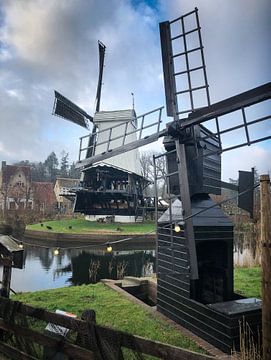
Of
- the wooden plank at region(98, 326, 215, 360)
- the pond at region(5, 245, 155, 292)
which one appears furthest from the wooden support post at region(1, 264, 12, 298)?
the pond at region(5, 245, 155, 292)

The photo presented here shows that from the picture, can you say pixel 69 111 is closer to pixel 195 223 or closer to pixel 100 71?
pixel 100 71

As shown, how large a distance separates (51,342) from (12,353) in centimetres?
87

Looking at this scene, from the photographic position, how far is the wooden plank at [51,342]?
9.69 feet

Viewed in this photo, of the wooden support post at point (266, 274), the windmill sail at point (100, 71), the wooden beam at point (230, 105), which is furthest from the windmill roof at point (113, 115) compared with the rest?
the wooden support post at point (266, 274)

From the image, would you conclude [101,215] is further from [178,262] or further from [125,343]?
[125,343]

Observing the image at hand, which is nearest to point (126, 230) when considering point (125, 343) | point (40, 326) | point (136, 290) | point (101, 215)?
point (101, 215)

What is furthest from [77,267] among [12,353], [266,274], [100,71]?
[100,71]

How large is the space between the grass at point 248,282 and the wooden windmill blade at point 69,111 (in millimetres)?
20810

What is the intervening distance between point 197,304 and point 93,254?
47.3 ft

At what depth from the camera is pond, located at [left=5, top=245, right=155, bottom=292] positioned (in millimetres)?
12672

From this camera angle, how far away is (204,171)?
6.24 metres

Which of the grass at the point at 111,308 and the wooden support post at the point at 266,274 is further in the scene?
the grass at the point at 111,308

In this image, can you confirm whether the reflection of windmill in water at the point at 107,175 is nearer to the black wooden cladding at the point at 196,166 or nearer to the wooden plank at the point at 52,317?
the black wooden cladding at the point at 196,166

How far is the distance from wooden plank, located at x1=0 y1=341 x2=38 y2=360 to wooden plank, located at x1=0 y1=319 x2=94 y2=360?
219mm
